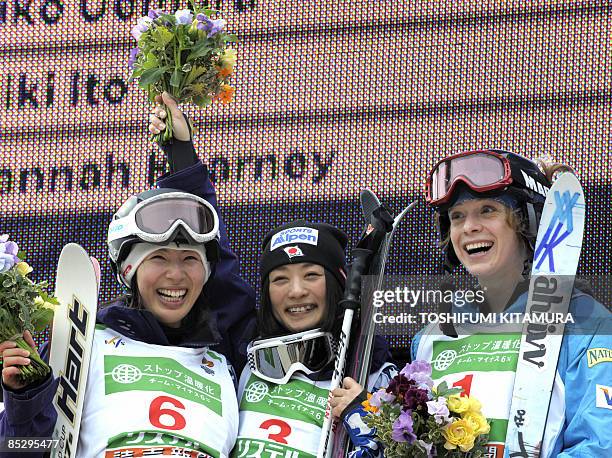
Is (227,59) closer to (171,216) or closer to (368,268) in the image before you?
(171,216)

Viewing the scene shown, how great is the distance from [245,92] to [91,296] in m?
1.28

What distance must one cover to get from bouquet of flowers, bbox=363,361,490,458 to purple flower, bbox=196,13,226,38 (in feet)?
4.99

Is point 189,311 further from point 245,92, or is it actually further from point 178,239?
point 245,92

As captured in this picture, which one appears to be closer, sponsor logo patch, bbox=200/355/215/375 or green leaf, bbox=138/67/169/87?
sponsor logo patch, bbox=200/355/215/375

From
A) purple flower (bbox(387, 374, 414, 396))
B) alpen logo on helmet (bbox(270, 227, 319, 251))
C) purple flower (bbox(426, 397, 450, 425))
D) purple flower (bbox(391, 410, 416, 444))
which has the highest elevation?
alpen logo on helmet (bbox(270, 227, 319, 251))

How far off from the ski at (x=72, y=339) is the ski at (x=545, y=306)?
1.38 metres

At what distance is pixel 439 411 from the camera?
3713mm

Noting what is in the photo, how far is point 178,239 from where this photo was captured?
171 inches

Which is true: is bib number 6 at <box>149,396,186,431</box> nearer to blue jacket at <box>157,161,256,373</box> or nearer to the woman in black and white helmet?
the woman in black and white helmet

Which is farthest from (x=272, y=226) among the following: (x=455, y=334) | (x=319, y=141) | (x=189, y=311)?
(x=455, y=334)

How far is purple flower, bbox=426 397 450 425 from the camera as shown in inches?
146

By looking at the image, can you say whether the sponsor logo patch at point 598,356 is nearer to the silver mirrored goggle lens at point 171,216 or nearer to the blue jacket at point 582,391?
the blue jacket at point 582,391

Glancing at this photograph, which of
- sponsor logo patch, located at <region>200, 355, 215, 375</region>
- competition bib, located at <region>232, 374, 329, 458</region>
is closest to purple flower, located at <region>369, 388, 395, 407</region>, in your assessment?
competition bib, located at <region>232, 374, 329, 458</region>

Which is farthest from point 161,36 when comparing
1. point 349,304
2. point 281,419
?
point 281,419
